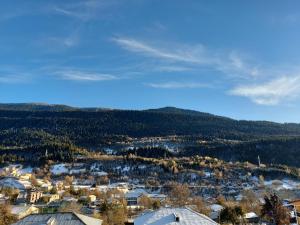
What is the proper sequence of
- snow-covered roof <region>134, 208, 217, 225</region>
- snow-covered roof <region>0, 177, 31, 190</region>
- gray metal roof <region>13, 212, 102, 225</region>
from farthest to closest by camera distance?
snow-covered roof <region>0, 177, 31, 190</region>
gray metal roof <region>13, 212, 102, 225</region>
snow-covered roof <region>134, 208, 217, 225</region>

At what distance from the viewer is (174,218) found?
56219mm

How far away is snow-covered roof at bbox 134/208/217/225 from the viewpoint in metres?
55.7

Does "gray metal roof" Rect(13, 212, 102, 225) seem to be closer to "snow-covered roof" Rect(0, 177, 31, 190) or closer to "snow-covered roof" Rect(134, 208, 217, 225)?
"snow-covered roof" Rect(134, 208, 217, 225)

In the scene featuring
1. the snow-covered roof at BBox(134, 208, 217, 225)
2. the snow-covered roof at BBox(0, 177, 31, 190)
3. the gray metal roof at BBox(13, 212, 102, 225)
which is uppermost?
the snow-covered roof at BBox(134, 208, 217, 225)

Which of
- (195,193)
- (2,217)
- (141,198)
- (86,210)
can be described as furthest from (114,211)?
(195,193)

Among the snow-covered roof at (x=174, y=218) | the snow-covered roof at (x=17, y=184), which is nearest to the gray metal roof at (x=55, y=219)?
the snow-covered roof at (x=174, y=218)

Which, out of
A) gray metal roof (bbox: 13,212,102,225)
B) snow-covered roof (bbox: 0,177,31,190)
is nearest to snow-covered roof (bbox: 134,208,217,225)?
gray metal roof (bbox: 13,212,102,225)

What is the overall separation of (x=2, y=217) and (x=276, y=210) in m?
50.1

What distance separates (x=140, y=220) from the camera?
6131cm

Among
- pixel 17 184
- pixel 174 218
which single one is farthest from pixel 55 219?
pixel 17 184

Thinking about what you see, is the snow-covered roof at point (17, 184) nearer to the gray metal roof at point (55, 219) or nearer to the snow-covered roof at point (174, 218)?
the gray metal roof at point (55, 219)

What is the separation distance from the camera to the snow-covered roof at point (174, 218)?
55.7 metres

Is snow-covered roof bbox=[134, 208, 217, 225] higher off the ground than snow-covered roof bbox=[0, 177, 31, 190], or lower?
higher

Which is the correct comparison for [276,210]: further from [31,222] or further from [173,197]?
[173,197]
